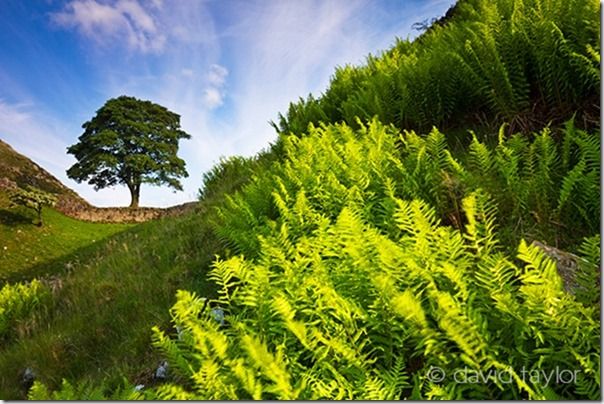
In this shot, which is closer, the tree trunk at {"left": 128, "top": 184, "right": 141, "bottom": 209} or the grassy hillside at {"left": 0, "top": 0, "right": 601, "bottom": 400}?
the grassy hillside at {"left": 0, "top": 0, "right": 601, "bottom": 400}

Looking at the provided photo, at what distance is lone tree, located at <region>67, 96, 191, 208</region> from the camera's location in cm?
3628

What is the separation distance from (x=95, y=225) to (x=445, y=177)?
2552 centimetres

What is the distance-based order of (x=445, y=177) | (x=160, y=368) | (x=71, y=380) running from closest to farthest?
1. (x=160, y=368)
2. (x=445, y=177)
3. (x=71, y=380)

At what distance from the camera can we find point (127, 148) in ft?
124

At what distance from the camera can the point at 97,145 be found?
119 ft

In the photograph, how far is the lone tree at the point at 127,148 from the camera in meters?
36.3

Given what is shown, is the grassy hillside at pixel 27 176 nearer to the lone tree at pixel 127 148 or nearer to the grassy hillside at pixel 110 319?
the lone tree at pixel 127 148

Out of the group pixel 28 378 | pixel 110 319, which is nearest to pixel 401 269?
pixel 110 319

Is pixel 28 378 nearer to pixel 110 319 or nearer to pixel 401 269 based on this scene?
pixel 110 319

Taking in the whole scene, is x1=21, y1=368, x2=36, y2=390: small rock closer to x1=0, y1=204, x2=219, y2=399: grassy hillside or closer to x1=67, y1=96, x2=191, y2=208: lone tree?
x1=0, y1=204, x2=219, y2=399: grassy hillside

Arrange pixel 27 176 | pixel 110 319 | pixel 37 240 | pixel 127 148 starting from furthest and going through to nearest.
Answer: pixel 127 148 → pixel 27 176 → pixel 37 240 → pixel 110 319

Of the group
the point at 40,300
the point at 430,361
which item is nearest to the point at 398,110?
the point at 430,361

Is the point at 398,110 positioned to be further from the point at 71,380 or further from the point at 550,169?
the point at 71,380

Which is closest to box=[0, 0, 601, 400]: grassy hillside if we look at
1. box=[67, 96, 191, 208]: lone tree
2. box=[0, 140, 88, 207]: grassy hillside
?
box=[0, 140, 88, 207]: grassy hillside
